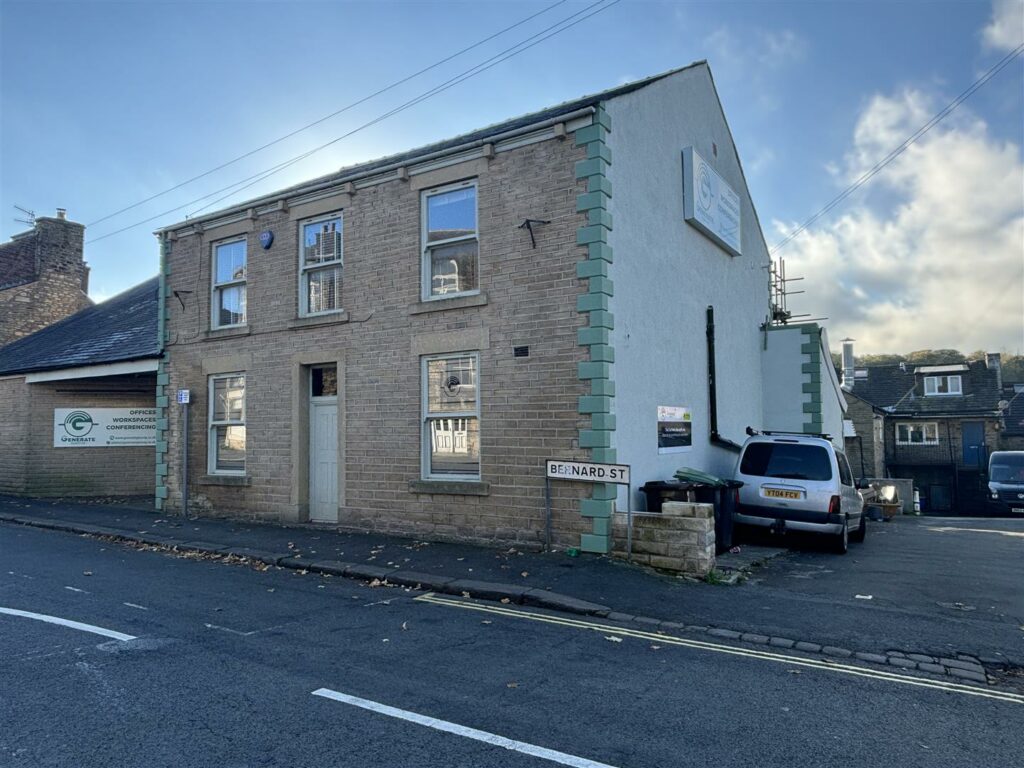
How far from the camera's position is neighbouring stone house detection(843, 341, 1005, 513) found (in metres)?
39.9

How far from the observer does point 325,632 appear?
6.27 metres

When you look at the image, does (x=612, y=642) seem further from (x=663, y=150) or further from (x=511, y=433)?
(x=663, y=150)

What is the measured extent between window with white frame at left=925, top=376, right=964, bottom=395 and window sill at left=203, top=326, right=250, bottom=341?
4378 cm

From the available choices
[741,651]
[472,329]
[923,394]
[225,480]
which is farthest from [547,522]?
[923,394]

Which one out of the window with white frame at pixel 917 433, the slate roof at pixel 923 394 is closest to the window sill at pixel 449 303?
the slate roof at pixel 923 394

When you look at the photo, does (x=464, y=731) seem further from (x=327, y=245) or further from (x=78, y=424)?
(x=78, y=424)

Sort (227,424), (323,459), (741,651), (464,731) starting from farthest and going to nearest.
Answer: (227,424)
(323,459)
(741,651)
(464,731)

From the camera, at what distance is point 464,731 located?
13.6 feet

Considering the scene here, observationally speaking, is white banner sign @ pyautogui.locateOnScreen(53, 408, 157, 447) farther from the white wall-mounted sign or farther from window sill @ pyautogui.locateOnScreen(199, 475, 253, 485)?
the white wall-mounted sign

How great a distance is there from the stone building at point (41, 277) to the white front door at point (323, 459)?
16971mm

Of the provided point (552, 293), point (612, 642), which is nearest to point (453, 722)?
point (612, 642)

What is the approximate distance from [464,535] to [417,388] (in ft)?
8.28

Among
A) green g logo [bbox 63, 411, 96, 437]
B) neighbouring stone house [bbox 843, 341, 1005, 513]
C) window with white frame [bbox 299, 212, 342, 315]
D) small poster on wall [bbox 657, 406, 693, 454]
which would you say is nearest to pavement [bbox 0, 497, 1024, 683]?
small poster on wall [bbox 657, 406, 693, 454]

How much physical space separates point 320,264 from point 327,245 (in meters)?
0.38
